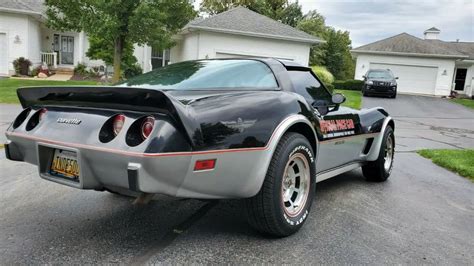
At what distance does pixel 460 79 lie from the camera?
32.1m

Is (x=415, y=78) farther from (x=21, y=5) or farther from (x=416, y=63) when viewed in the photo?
(x=21, y=5)

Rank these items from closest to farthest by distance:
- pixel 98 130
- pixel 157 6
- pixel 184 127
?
pixel 184 127
pixel 98 130
pixel 157 6

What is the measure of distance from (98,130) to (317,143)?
6.75 feet

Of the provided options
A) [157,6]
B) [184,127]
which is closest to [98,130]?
[184,127]

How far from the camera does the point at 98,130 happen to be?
2.85 meters

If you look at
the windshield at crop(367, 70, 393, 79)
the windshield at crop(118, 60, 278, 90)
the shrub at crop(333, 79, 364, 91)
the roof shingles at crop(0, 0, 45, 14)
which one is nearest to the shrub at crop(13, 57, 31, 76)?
the roof shingles at crop(0, 0, 45, 14)

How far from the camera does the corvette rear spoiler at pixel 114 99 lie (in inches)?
104

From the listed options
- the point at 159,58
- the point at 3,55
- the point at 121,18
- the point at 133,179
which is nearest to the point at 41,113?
the point at 133,179

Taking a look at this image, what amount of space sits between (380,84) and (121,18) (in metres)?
14.5

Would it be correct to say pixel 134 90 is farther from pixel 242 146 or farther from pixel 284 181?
pixel 284 181

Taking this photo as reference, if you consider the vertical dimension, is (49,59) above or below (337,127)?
above

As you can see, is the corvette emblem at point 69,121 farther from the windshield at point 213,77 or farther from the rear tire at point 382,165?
the rear tire at point 382,165

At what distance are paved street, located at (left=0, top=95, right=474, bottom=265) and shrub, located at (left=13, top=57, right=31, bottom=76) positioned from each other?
61.6 ft

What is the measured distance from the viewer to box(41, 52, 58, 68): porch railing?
2398cm
